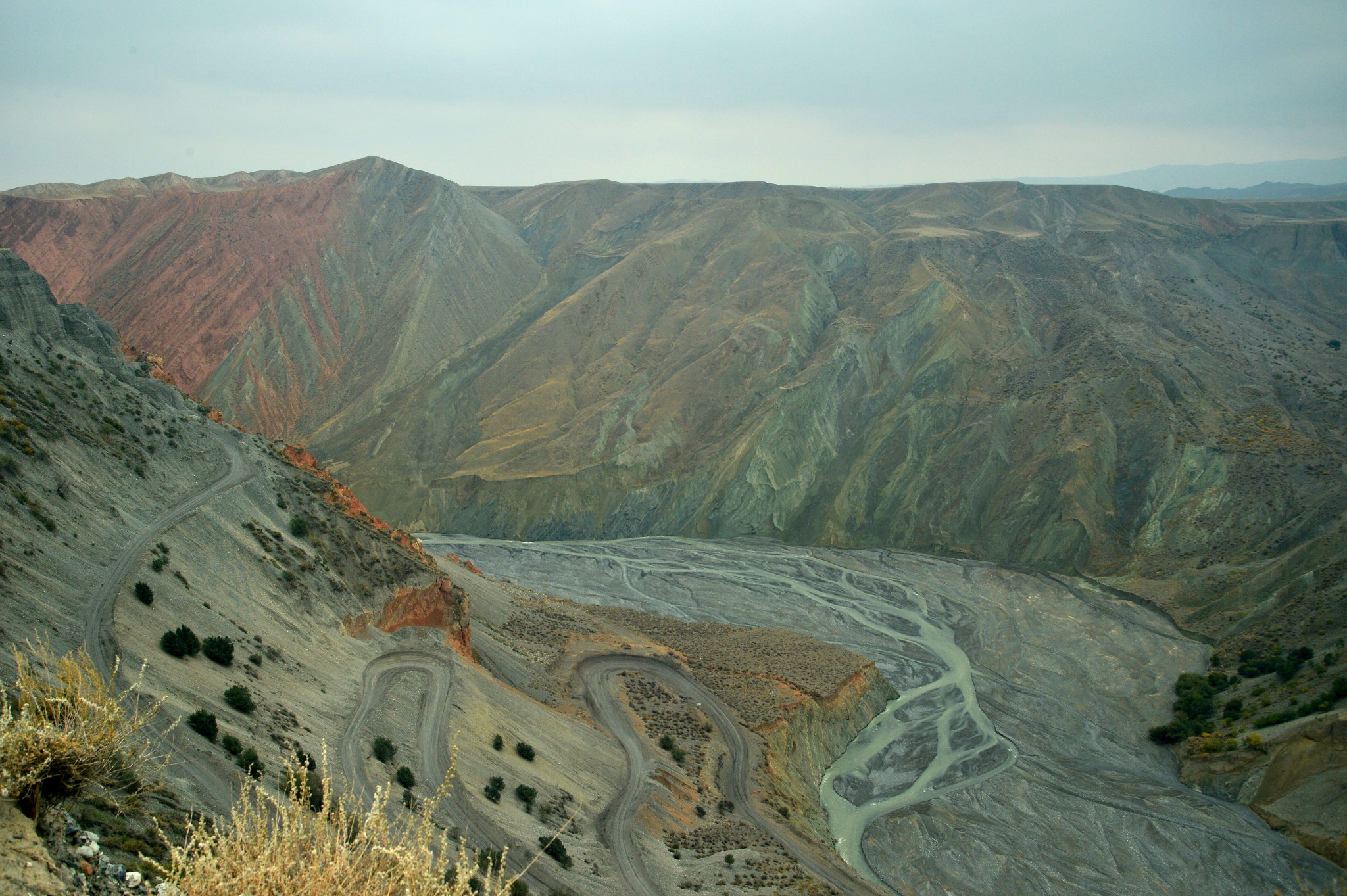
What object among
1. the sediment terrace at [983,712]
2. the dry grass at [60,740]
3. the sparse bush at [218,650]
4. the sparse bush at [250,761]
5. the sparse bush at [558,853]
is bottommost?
the sediment terrace at [983,712]

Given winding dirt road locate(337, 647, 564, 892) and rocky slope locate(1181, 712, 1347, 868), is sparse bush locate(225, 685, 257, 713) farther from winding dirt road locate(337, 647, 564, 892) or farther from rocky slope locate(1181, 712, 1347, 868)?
rocky slope locate(1181, 712, 1347, 868)

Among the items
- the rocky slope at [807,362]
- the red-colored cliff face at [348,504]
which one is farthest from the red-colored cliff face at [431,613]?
the rocky slope at [807,362]

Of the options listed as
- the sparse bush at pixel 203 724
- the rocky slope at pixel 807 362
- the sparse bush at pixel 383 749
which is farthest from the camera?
the rocky slope at pixel 807 362

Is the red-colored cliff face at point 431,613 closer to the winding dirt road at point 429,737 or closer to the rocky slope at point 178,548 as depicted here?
the rocky slope at point 178,548

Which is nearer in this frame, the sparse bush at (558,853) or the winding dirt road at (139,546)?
the winding dirt road at (139,546)

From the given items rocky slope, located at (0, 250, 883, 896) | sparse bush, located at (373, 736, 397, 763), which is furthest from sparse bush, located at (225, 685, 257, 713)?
sparse bush, located at (373, 736, 397, 763)

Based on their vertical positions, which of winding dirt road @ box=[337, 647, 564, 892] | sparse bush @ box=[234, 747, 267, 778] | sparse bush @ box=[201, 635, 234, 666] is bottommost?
winding dirt road @ box=[337, 647, 564, 892]

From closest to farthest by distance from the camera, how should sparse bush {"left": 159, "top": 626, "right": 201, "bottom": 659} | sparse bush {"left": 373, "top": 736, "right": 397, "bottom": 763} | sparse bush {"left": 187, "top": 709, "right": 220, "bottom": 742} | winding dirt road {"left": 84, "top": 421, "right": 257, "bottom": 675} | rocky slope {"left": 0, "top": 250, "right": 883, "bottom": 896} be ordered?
sparse bush {"left": 187, "top": 709, "right": 220, "bottom": 742} → rocky slope {"left": 0, "top": 250, "right": 883, "bottom": 896} → winding dirt road {"left": 84, "top": 421, "right": 257, "bottom": 675} → sparse bush {"left": 159, "top": 626, "right": 201, "bottom": 659} → sparse bush {"left": 373, "top": 736, "right": 397, "bottom": 763}
